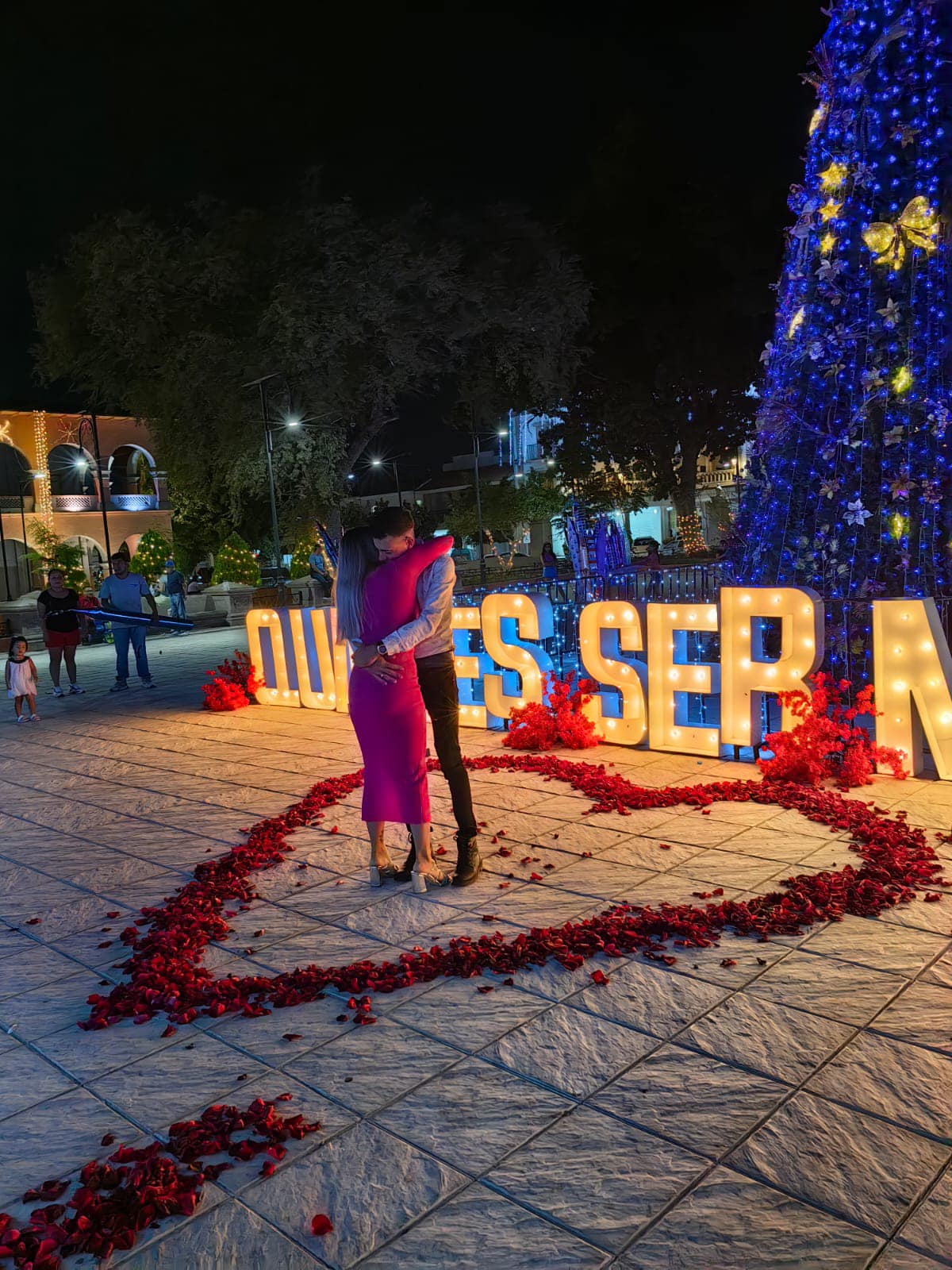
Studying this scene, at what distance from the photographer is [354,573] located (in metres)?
5.45

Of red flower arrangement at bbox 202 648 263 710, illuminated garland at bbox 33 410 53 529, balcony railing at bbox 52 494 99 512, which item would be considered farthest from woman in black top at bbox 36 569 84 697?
balcony railing at bbox 52 494 99 512

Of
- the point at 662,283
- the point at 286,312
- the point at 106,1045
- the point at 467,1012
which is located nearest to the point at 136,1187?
the point at 106,1045

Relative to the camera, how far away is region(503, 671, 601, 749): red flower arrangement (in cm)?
865

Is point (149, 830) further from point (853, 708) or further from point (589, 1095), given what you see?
point (853, 708)

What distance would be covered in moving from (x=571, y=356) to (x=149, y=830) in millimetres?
19459

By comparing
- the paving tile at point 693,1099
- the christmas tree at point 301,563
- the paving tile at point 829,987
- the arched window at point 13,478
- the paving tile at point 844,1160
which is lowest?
the paving tile at point 829,987

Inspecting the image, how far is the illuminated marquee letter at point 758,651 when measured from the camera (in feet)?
23.8

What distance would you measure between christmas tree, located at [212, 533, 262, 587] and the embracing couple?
29.1 metres

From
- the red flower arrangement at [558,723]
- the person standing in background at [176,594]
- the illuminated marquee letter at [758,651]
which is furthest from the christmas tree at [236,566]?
the illuminated marquee letter at [758,651]

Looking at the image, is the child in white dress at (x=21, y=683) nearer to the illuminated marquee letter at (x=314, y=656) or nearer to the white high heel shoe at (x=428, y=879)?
the illuminated marquee letter at (x=314, y=656)

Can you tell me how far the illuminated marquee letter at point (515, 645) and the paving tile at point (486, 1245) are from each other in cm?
636

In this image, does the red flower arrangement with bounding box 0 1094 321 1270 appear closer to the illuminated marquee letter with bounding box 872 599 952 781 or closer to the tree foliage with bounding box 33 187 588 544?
the illuminated marquee letter with bounding box 872 599 952 781

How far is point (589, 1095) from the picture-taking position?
3352 millimetres

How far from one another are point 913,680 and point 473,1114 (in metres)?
4.87
